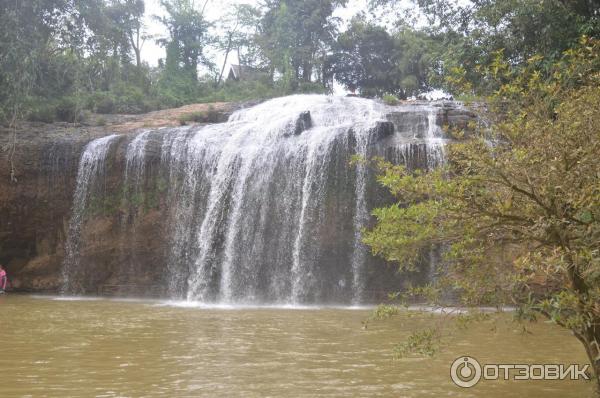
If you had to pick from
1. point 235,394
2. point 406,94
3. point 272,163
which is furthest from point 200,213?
point 406,94

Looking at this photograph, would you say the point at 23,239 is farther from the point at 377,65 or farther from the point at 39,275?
the point at 377,65

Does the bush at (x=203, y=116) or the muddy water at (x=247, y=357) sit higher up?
the bush at (x=203, y=116)

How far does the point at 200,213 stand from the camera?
58.7 ft

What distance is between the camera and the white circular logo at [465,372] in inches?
218

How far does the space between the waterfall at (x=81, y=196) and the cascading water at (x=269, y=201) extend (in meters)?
0.04

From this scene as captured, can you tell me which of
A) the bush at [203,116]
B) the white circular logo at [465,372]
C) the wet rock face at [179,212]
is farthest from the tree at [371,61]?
→ the white circular logo at [465,372]

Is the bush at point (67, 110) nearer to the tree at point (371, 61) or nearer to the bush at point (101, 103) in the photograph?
the bush at point (101, 103)

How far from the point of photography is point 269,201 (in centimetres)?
1712

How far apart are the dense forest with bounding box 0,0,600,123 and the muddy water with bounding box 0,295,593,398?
9.45ft

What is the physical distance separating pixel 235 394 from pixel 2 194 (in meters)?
16.6

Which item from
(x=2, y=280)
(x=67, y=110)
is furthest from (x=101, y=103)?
(x=2, y=280)

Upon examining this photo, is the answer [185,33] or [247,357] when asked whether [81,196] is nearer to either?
[247,357]

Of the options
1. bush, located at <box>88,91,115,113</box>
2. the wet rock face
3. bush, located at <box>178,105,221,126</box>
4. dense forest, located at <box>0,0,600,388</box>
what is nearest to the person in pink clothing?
the wet rock face

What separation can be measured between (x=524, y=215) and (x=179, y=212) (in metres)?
15.1
